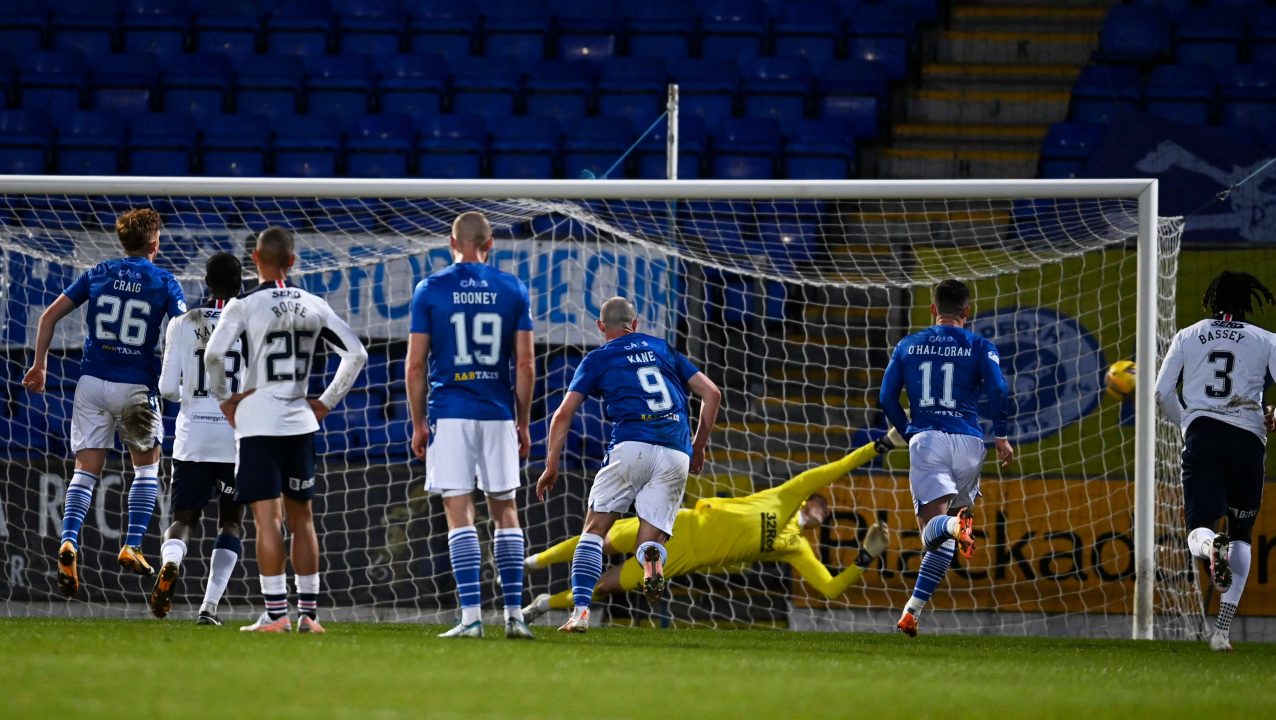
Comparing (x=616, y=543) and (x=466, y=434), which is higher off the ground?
(x=466, y=434)

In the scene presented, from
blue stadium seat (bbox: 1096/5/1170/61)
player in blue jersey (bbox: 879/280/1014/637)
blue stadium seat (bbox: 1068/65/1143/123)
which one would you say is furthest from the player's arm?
blue stadium seat (bbox: 1096/5/1170/61)

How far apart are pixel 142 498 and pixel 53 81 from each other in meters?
7.75

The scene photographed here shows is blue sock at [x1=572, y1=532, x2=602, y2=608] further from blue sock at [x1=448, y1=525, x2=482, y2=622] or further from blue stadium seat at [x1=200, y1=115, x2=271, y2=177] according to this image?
blue stadium seat at [x1=200, y1=115, x2=271, y2=177]

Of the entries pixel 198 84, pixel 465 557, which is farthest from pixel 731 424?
pixel 198 84

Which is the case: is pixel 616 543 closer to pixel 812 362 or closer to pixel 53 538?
pixel 812 362

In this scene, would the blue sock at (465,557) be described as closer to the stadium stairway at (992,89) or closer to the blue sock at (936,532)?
the blue sock at (936,532)

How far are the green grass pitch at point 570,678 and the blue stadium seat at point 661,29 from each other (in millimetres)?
8598

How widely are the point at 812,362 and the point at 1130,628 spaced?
9.29 ft

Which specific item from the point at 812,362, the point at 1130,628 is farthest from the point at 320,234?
the point at 1130,628

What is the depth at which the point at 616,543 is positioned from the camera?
928cm

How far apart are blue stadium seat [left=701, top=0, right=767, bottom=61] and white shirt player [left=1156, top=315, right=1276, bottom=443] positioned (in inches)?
302

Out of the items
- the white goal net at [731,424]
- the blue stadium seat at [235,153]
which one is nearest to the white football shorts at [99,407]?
the white goal net at [731,424]

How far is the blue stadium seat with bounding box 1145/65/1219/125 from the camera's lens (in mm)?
14008

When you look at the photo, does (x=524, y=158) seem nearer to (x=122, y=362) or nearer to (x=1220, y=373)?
(x=122, y=362)
